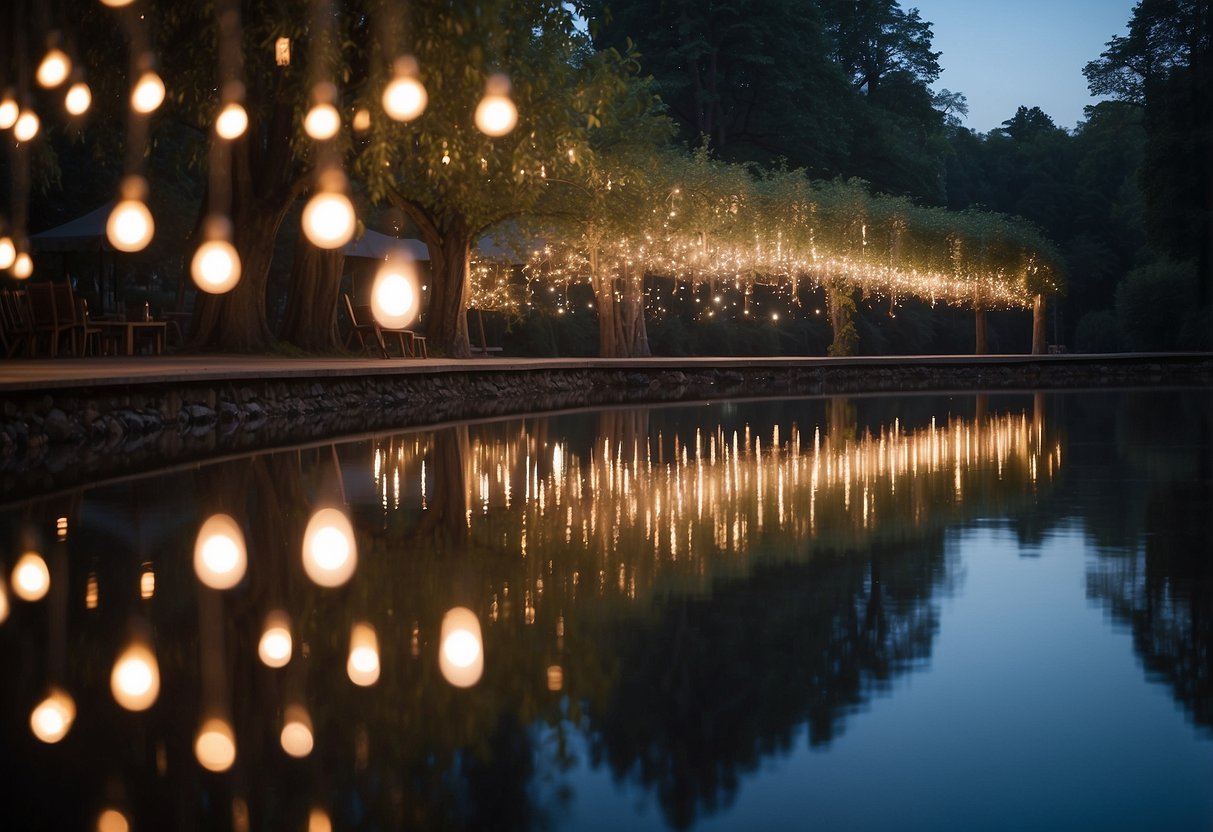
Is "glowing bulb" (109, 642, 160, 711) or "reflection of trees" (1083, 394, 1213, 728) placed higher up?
"glowing bulb" (109, 642, 160, 711)

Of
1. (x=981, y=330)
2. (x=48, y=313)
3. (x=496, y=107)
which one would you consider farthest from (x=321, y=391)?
(x=981, y=330)

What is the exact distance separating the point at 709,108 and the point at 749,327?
406 inches

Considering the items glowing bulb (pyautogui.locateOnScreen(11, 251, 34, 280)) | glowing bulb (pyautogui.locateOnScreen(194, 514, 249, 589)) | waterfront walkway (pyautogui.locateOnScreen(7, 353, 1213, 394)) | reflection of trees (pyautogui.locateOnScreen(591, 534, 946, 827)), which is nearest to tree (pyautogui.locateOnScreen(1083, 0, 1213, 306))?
waterfront walkway (pyautogui.locateOnScreen(7, 353, 1213, 394))

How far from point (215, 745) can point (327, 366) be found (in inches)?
518

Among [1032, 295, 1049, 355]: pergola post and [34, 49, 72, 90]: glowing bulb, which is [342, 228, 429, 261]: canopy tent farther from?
[1032, 295, 1049, 355]: pergola post

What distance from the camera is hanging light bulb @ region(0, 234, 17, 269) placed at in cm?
1078

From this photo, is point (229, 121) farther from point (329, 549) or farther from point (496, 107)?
point (329, 549)

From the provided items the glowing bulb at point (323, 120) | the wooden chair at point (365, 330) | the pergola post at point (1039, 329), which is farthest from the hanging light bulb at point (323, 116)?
the pergola post at point (1039, 329)

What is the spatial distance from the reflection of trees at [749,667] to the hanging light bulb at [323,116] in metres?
4.67

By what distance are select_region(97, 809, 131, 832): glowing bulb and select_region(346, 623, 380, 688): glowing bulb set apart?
3.33 ft

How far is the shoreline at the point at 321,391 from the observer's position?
1113 cm

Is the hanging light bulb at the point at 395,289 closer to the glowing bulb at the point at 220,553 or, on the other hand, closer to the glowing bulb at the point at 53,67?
the glowing bulb at the point at 53,67

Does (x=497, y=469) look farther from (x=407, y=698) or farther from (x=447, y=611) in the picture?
(x=407, y=698)

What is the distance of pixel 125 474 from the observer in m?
9.43
